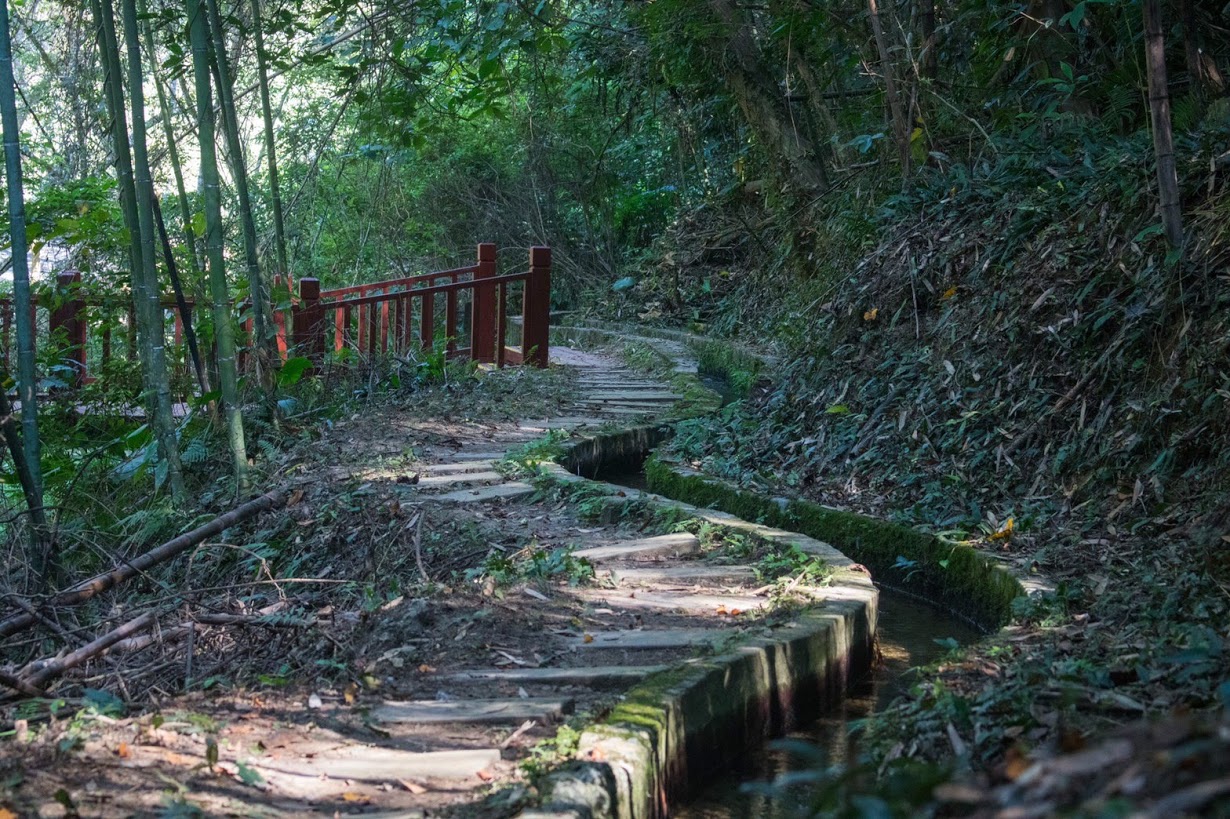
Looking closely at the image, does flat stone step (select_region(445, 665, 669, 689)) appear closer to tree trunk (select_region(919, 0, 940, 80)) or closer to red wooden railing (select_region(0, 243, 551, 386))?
red wooden railing (select_region(0, 243, 551, 386))

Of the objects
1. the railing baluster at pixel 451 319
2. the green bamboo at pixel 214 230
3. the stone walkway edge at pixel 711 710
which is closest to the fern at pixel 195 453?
the green bamboo at pixel 214 230

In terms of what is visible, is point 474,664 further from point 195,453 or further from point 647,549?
point 195,453

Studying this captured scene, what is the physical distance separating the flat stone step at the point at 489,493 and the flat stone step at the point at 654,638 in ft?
5.79

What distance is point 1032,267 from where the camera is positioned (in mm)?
5418

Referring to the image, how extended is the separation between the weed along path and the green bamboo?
48 centimetres

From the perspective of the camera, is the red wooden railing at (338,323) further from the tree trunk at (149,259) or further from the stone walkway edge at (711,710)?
the stone walkway edge at (711,710)

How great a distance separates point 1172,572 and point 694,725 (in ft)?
5.52

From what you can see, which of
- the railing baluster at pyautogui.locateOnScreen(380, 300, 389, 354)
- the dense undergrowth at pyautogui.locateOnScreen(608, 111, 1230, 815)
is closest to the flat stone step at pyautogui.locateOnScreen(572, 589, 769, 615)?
the dense undergrowth at pyautogui.locateOnScreen(608, 111, 1230, 815)

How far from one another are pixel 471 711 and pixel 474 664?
1.18ft

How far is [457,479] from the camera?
5484 millimetres

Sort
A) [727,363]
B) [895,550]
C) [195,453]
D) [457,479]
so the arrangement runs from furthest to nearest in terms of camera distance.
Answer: [727,363] → [195,453] → [457,479] → [895,550]

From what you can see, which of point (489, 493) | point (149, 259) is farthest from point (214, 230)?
point (489, 493)

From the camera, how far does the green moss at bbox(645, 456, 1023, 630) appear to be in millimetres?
4168

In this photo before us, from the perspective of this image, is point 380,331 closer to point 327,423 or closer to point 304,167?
point 327,423
